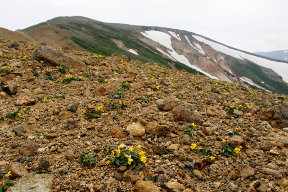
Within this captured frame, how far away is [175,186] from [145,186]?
62cm

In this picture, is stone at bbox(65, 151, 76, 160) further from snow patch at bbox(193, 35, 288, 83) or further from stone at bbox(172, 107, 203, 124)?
snow patch at bbox(193, 35, 288, 83)

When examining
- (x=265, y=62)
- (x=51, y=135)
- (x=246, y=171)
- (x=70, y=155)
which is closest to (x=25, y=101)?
(x=51, y=135)

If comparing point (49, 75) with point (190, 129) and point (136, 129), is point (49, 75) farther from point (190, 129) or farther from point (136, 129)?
point (190, 129)

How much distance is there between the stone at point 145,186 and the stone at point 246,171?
207 centimetres

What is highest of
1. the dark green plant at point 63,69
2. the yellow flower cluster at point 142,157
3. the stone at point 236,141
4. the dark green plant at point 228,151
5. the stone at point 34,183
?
the dark green plant at point 63,69

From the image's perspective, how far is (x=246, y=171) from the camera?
5.39m

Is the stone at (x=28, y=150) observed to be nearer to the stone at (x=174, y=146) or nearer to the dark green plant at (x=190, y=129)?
the stone at (x=174, y=146)

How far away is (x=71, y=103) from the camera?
8.67 metres

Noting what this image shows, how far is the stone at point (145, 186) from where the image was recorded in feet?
15.0

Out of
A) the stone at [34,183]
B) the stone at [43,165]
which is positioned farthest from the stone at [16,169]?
the stone at [43,165]

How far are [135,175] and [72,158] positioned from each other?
5.35 ft

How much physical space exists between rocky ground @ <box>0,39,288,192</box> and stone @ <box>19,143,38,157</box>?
2 cm

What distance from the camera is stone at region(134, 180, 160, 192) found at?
15.0 feet

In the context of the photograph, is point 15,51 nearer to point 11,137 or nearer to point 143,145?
point 11,137
